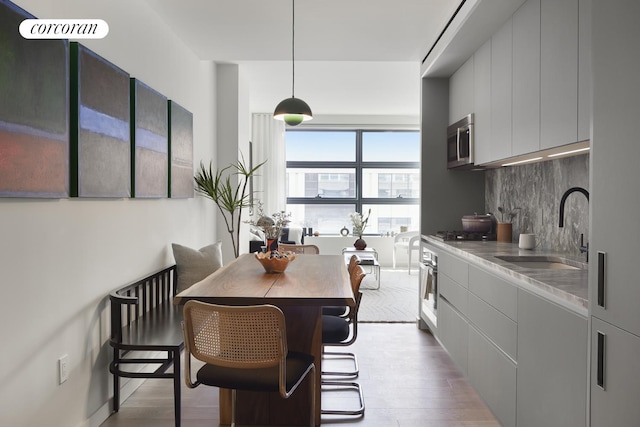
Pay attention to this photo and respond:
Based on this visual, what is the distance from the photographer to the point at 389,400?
3031 mm

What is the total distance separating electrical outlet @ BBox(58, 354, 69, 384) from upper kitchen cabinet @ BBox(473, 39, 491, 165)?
2.99 m

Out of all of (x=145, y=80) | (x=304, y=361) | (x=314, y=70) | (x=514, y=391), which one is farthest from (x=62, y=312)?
(x=314, y=70)

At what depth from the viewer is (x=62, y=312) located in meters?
2.32

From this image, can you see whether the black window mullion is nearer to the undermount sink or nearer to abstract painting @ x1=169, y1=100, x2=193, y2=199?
abstract painting @ x1=169, y1=100, x2=193, y2=199

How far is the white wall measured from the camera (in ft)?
6.44

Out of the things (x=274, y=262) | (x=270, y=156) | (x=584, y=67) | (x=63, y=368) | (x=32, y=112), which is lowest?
(x=63, y=368)

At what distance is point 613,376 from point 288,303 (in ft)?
4.34

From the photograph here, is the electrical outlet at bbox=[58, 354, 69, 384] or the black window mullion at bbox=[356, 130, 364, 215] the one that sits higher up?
the black window mullion at bbox=[356, 130, 364, 215]

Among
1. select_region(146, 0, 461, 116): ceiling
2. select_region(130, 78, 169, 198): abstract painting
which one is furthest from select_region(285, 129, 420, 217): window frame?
select_region(130, 78, 169, 198): abstract painting

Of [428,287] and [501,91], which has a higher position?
[501,91]

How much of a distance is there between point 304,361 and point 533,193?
7.74ft

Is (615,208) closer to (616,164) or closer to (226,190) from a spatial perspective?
(616,164)

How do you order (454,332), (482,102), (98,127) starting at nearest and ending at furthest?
1. (98,127)
2. (454,332)
3. (482,102)

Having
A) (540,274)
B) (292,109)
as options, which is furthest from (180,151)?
(540,274)
